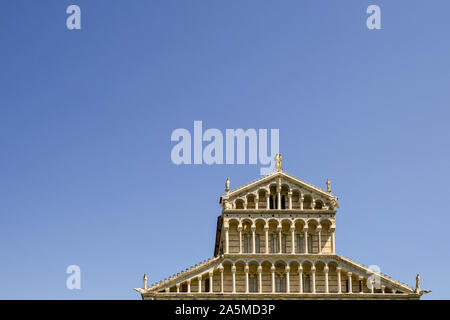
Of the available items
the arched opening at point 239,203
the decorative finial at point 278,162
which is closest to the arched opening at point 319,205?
the decorative finial at point 278,162

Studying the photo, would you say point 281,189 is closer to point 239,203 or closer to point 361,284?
point 239,203

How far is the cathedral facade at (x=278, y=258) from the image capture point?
57125 millimetres

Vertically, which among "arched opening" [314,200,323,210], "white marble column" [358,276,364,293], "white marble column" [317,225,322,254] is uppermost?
"arched opening" [314,200,323,210]

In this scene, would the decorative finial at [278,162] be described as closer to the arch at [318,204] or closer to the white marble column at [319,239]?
the arch at [318,204]

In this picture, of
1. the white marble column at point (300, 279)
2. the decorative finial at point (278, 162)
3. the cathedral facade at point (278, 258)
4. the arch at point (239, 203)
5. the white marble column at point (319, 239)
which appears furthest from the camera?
the decorative finial at point (278, 162)

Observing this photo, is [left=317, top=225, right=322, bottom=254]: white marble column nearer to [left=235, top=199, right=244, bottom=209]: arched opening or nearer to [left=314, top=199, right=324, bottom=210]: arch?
[left=314, top=199, right=324, bottom=210]: arch

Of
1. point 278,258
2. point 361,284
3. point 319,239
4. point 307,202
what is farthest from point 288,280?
point 307,202

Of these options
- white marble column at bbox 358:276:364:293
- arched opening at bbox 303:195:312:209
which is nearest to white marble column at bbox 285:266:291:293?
arched opening at bbox 303:195:312:209

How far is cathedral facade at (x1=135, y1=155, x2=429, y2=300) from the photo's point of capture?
2249 inches

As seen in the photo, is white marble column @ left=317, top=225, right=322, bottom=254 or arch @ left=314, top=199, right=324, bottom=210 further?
arch @ left=314, top=199, right=324, bottom=210
